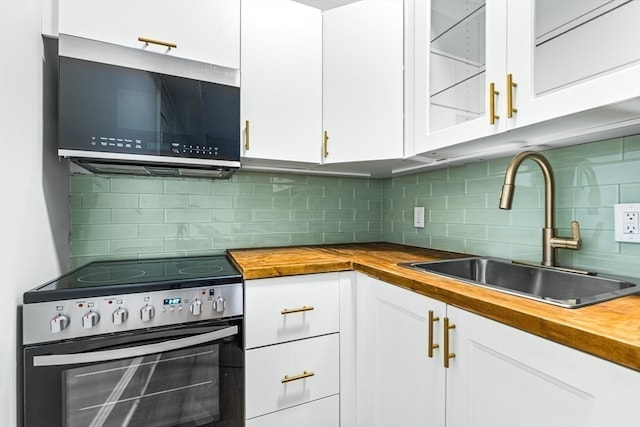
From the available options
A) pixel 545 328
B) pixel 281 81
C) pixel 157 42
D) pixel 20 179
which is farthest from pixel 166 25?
pixel 545 328

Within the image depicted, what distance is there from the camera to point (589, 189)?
1112 millimetres

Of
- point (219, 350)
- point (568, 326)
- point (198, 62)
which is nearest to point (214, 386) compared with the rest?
point (219, 350)

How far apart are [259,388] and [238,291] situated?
15.3 inches

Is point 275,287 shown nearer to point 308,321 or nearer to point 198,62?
point 308,321

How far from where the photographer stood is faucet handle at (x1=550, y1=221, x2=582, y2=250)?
3.58 ft

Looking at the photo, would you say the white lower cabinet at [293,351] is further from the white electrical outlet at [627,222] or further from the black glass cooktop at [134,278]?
the white electrical outlet at [627,222]

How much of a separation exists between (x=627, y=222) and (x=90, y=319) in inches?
67.1

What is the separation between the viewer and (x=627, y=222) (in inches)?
39.4

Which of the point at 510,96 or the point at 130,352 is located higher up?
the point at 510,96

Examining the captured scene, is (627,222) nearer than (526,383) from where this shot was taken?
No

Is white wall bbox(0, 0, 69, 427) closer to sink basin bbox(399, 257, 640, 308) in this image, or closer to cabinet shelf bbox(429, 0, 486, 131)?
sink basin bbox(399, 257, 640, 308)

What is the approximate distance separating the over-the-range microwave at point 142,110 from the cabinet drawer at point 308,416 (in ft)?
3.39

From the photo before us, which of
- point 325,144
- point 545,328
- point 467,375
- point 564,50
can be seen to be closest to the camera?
point 545,328

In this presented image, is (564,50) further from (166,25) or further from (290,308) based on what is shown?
(166,25)
